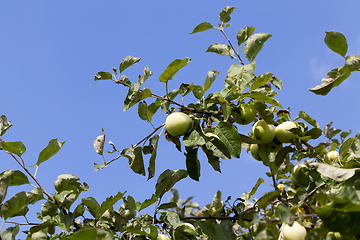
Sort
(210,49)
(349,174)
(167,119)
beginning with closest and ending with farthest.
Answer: (349,174) → (167,119) → (210,49)

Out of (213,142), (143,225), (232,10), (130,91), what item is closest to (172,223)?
(143,225)

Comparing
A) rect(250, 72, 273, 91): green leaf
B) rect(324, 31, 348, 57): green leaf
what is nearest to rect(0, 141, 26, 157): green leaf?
rect(250, 72, 273, 91): green leaf

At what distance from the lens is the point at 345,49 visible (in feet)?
6.51

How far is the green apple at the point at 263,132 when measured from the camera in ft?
8.04

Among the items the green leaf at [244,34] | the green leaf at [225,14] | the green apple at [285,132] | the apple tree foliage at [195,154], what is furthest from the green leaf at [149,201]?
the green leaf at [225,14]

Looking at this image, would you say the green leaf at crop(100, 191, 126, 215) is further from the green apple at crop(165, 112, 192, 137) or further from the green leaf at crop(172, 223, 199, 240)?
the green apple at crop(165, 112, 192, 137)

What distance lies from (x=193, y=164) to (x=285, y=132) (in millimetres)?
779

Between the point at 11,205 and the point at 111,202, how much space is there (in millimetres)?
721

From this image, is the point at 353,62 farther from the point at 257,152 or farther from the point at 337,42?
the point at 257,152

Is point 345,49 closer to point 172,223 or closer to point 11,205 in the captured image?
point 172,223

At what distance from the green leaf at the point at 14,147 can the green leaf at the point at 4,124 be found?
9.4 inches

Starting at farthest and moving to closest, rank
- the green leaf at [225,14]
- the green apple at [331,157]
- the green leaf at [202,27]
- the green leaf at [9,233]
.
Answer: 1. the green leaf at [225,14]
2. the green leaf at [202,27]
3. the green apple at [331,157]
4. the green leaf at [9,233]

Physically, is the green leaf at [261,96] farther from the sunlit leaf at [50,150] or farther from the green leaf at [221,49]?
the sunlit leaf at [50,150]

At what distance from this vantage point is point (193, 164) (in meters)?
2.39
